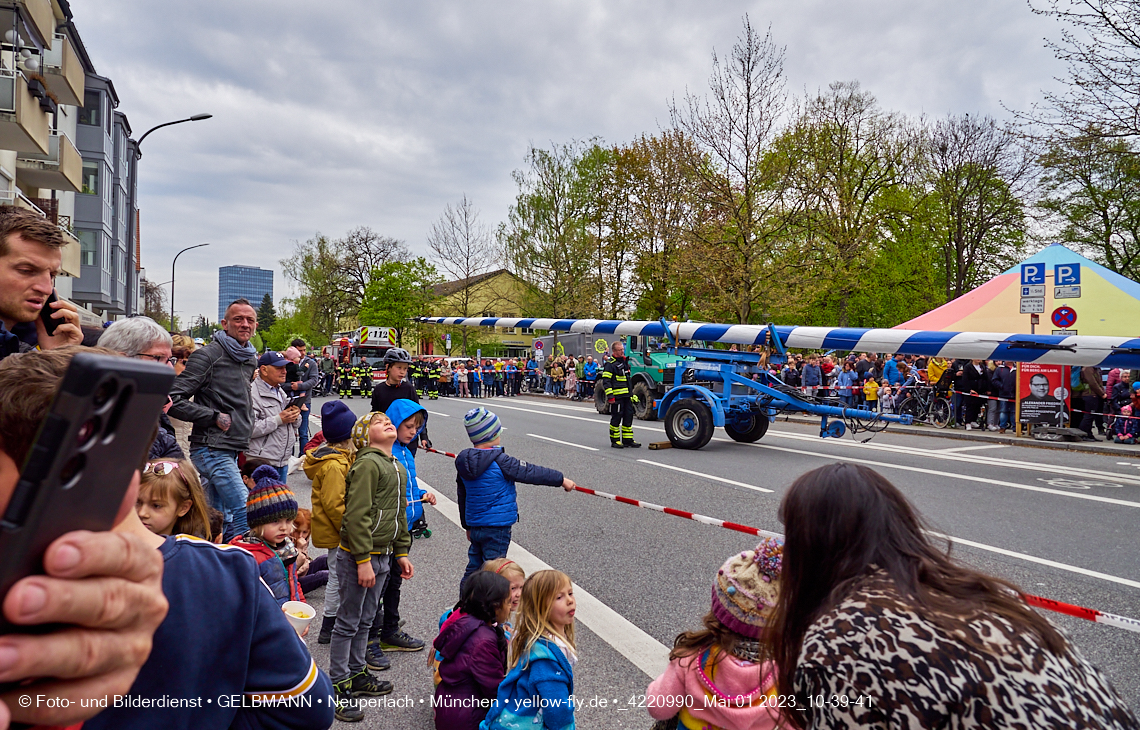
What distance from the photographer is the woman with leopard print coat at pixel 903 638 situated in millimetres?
1326

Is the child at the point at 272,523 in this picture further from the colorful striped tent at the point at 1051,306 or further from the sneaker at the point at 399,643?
the colorful striped tent at the point at 1051,306

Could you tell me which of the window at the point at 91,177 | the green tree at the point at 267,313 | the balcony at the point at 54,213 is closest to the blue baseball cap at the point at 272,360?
the balcony at the point at 54,213

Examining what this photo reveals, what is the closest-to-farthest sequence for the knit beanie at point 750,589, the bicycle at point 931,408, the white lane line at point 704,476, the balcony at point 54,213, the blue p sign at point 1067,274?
the knit beanie at point 750,589, the white lane line at point 704,476, the balcony at point 54,213, the blue p sign at point 1067,274, the bicycle at point 931,408

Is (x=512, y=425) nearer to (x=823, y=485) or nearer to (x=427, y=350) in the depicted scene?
(x=823, y=485)

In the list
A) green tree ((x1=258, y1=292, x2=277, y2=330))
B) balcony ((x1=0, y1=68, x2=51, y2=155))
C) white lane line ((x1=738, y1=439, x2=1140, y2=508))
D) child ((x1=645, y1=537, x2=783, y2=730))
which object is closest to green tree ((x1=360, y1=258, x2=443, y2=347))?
balcony ((x1=0, y1=68, x2=51, y2=155))

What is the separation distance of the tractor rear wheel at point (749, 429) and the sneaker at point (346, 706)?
1078 cm

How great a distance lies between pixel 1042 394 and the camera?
15.8m

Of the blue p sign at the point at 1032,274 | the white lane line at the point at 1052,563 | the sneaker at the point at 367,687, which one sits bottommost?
the sneaker at the point at 367,687

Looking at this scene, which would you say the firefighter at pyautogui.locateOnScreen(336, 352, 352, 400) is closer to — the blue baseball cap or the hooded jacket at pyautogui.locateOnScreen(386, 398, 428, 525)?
the blue baseball cap

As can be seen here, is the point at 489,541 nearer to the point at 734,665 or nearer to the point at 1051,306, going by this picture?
the point at 734,665

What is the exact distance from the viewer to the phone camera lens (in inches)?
24.7

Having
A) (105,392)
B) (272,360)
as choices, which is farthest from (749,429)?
(105,392)

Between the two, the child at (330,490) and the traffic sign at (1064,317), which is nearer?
the child at (330,490)

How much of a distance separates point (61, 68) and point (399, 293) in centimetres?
2907
